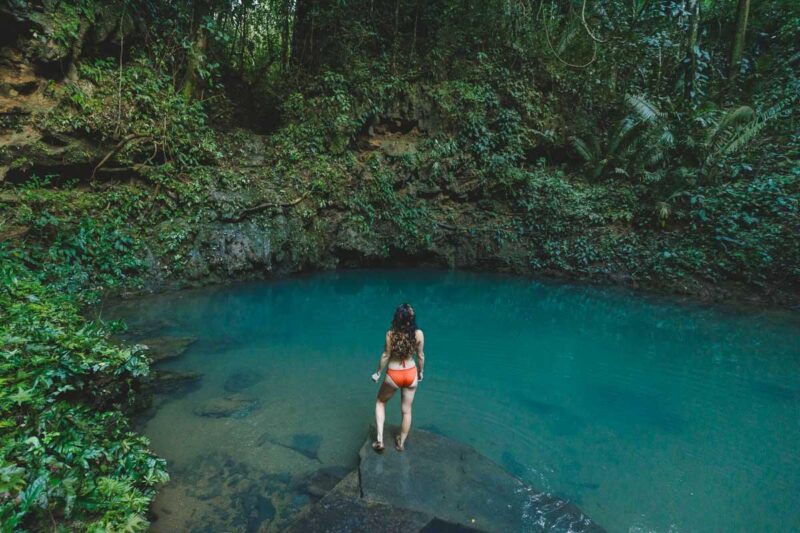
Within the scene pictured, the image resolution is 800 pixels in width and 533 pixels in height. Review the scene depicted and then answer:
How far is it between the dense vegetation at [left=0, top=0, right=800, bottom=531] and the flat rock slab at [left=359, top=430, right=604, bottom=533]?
302 centimetres

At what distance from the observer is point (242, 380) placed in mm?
5996

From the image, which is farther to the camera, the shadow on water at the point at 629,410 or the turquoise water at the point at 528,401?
the shadow on water at the point at 629,410

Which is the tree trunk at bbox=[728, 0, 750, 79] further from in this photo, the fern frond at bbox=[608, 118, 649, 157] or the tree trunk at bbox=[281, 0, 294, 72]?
the tree trunk at bbox=[281, 0, 294, 72]

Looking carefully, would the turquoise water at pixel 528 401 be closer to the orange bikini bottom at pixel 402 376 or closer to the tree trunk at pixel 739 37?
the orange bikini bottom at pixel 402 376

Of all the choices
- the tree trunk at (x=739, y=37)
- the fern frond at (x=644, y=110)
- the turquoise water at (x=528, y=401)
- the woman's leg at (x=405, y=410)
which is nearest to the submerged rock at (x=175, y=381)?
the turquoise water at (x=528, y=401)

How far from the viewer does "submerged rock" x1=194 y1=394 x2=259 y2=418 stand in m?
5.09

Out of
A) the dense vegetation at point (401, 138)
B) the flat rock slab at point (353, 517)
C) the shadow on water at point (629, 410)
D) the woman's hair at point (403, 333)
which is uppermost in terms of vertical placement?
the dense vegetation at point (401, 138)

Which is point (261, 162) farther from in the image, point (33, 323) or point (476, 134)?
point (33, 323)

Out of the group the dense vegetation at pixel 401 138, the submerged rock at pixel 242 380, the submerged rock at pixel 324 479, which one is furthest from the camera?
the dense vegetation at pixel 401 138

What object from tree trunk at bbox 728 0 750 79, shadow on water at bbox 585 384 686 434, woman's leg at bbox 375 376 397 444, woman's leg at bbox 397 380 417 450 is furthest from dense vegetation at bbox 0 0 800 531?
shadow on water at bbox 585 384 686 434

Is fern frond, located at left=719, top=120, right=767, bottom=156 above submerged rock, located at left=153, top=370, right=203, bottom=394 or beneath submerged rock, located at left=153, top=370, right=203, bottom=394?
above

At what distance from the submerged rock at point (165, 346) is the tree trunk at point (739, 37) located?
1868cm

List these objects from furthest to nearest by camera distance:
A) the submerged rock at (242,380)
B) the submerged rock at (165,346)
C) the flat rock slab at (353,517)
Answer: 1. the submerged rock at (165,346)
2. the submerged rock at (242,380)
3. the flat rock slab at (353,517)

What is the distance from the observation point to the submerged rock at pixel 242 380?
19.0 feet
